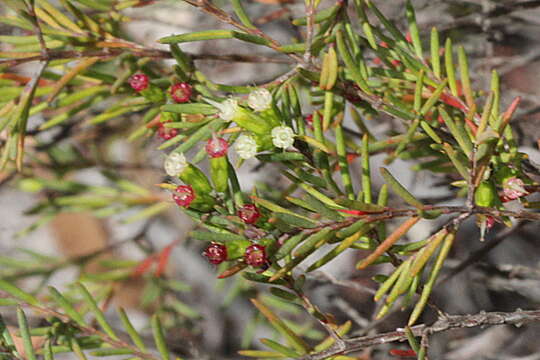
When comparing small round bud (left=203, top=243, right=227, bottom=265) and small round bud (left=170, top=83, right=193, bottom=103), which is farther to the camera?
small round bud (left=170, top=83, right=193, bottom=103)

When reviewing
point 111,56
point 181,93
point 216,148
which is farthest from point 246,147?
point 111,56

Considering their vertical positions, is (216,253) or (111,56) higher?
(111,56)

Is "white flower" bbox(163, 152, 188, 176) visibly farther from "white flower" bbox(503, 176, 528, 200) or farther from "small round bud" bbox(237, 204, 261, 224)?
"white flower" bbox(503, 176, 528, 200)

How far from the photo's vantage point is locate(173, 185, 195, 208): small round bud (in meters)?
0.43

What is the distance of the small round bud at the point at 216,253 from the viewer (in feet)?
1.39

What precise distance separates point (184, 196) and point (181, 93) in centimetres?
13

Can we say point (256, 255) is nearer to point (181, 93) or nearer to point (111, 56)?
point (181, 93)

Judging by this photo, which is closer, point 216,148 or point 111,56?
point 216,148

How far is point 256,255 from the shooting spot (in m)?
0.42

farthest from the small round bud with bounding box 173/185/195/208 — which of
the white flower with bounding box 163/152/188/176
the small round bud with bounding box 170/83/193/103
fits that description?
the small round bud with bounding box 170/83/193/103

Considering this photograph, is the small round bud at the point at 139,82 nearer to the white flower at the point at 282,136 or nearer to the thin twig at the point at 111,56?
the thin twig at the point at 111,56

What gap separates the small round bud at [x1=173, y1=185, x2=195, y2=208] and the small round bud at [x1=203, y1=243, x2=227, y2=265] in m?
0.04

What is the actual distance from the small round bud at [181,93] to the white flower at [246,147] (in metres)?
0.11

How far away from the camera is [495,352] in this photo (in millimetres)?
865
